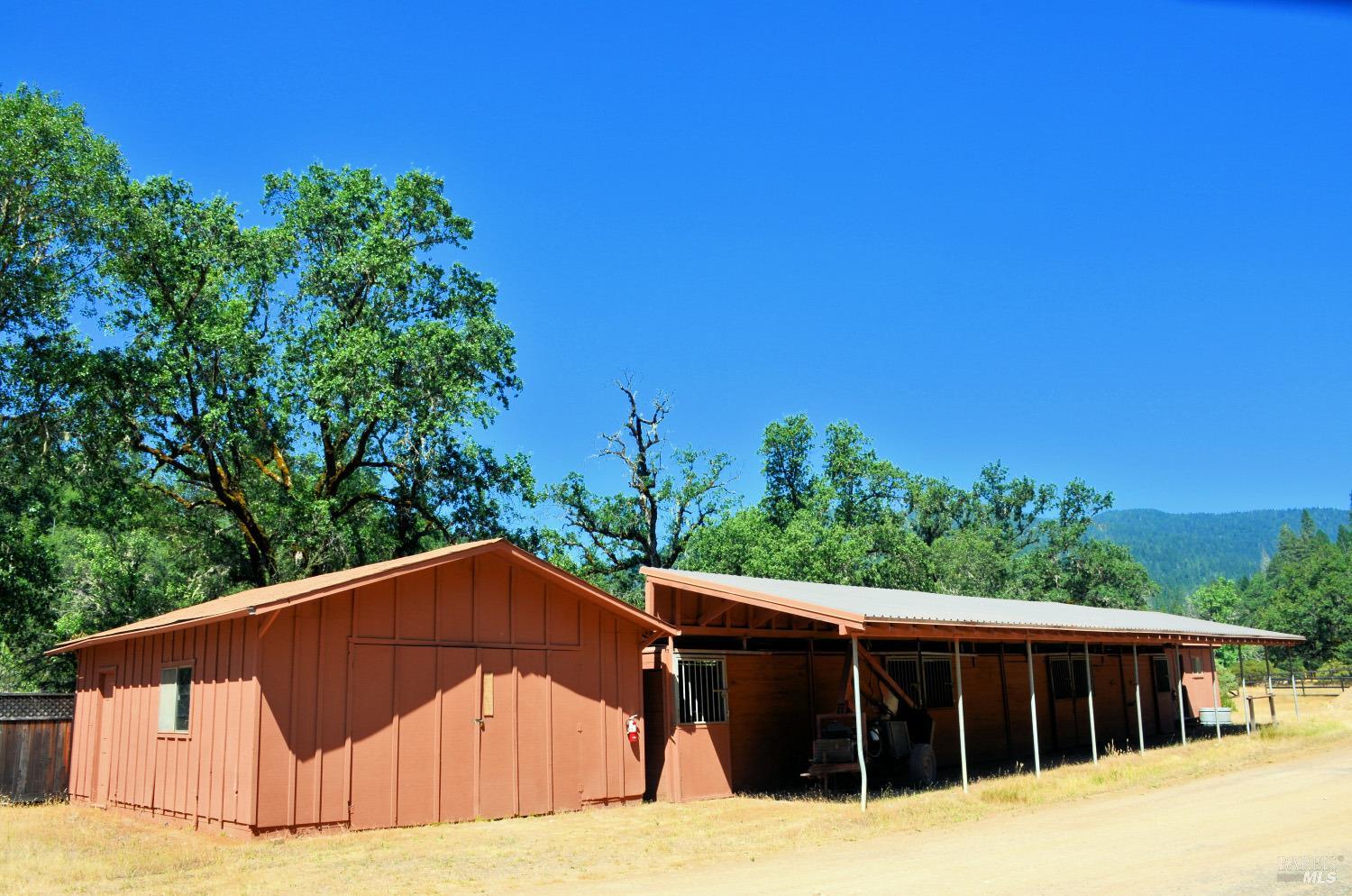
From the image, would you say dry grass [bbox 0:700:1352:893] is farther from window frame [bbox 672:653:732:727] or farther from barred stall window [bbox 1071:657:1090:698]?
barred stall window [bbox 1071:657:1090:698]

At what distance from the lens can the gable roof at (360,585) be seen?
13047 millimetres

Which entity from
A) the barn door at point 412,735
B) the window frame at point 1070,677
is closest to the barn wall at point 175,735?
the barn door at point 412,735

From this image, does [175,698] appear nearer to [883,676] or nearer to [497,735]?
[497,735]

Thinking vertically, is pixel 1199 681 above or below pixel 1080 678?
below

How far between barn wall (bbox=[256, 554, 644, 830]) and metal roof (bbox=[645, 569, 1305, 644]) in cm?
196

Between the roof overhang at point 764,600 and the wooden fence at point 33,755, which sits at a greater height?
the roof overhang at point 764,600

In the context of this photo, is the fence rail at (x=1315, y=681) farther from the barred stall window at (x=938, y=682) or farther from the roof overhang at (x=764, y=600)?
the roof overhang at (x=764, y=600)

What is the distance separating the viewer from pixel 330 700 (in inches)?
527

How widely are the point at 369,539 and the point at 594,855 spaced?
17.5m

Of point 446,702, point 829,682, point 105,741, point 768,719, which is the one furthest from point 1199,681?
point 105,741

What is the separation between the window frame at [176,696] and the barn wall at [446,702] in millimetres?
2327

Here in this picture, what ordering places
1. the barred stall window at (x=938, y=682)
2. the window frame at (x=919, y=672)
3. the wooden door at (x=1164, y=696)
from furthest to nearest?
the wooden door at (x=1164, y=696), the barred stall window at (x=938, y=682), the window frame at (x=919, y=672)

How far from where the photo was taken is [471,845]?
40.7 feet

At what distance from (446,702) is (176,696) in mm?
3880
